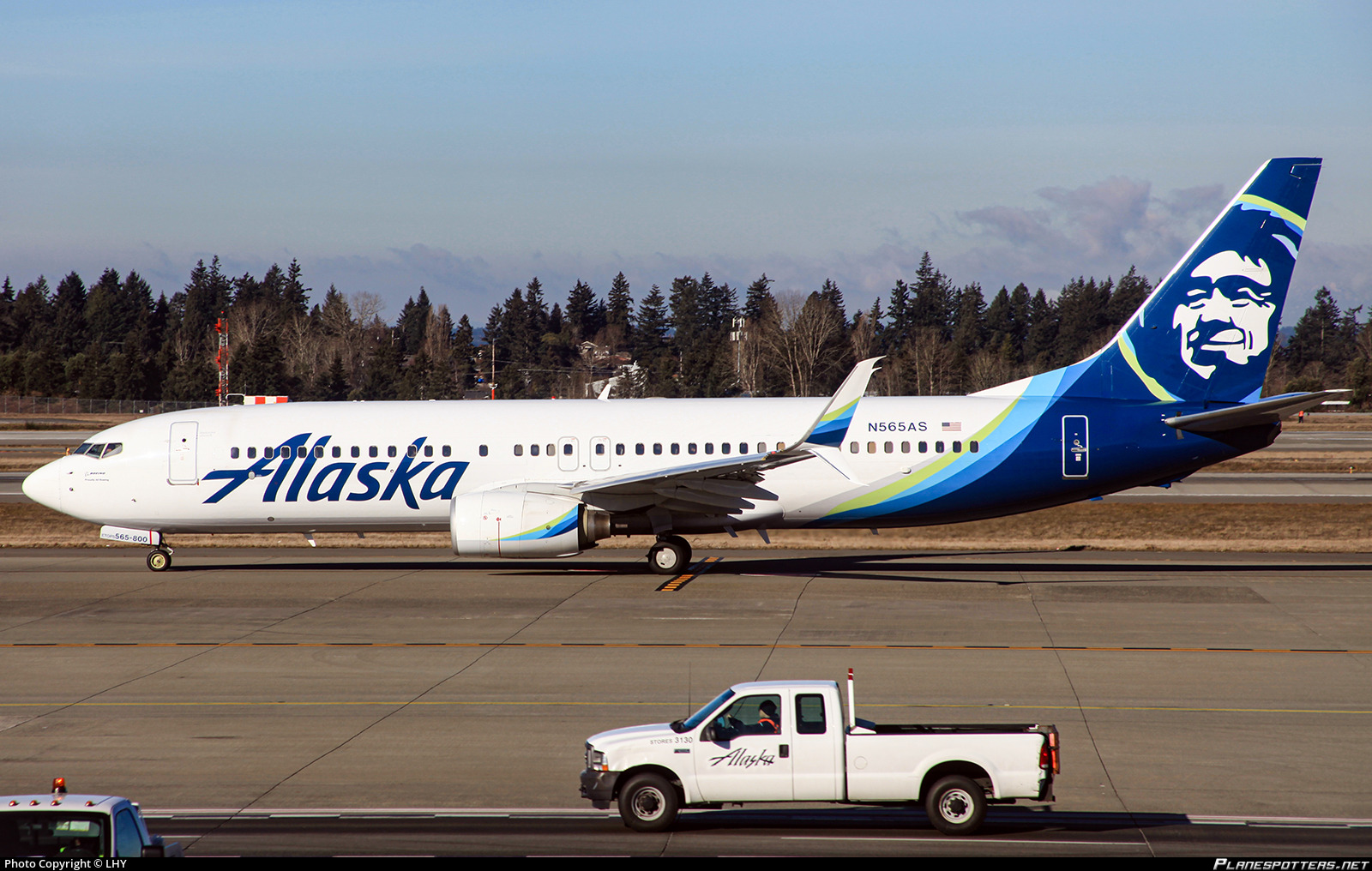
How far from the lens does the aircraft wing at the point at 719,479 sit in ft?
85.3

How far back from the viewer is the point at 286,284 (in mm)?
197000

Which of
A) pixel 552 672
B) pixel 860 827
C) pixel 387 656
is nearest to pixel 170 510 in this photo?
pixel 387 656

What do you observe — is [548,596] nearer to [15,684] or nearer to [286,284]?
[15,684]

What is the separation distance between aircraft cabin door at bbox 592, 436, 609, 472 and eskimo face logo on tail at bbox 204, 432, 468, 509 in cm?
316

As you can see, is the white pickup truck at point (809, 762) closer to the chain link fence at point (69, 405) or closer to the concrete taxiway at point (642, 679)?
the concrete taxiway at point (642, 679)

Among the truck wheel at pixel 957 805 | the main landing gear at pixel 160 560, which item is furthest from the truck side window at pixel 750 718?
the main landing gear at pixel 160 560

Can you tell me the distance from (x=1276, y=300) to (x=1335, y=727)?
15.3 metres

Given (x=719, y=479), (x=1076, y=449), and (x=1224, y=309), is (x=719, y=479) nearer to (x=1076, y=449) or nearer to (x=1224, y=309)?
(x=1076, y=449)

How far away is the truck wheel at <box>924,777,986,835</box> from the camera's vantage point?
10281mm

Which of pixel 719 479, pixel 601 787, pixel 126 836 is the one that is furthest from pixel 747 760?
pixel 719 479

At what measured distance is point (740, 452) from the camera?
27.7m

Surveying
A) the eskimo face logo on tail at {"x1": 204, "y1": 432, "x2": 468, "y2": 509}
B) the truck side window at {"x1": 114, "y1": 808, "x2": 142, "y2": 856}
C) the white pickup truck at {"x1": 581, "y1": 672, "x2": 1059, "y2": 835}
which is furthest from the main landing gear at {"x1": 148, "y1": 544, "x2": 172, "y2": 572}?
the truck side window at {"x1": 114, "y1": 808, "x2": 142, "y2": 856}

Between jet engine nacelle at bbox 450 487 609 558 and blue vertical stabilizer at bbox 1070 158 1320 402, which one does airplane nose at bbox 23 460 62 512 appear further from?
blue vertical stabilizer at bbox 1070 158 1320 402

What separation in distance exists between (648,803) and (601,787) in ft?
1.57
